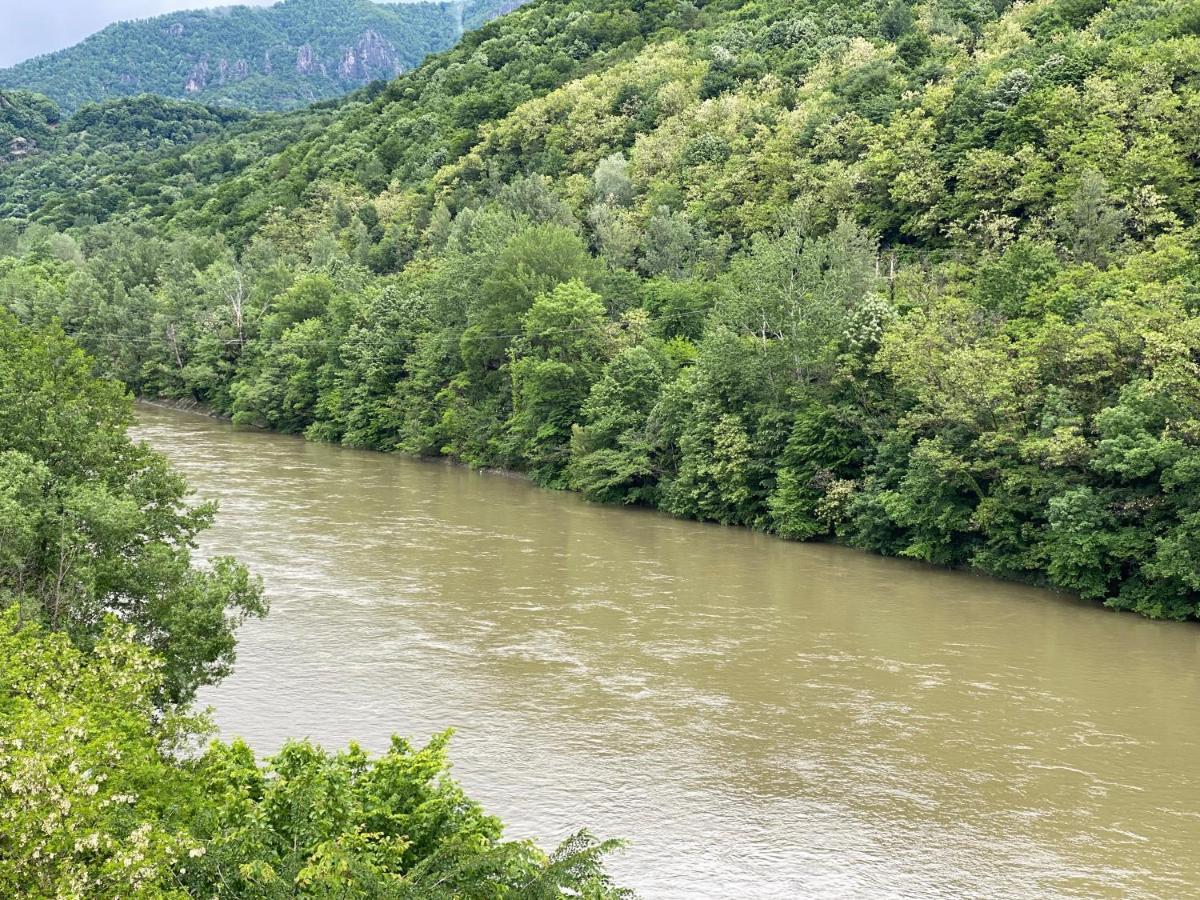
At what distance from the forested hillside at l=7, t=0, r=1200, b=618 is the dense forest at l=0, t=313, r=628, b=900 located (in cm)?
2835

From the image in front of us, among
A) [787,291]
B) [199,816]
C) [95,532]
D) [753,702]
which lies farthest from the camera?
[787,291]

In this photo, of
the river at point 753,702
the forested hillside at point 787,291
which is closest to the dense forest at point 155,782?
the river at point 753,702

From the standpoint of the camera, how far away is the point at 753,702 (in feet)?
97.0

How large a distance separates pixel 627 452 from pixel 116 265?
263ft

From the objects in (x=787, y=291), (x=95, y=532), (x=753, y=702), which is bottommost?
(x=753, y=702)

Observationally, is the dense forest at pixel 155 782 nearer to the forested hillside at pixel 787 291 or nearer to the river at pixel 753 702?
the river at pixel 753 702

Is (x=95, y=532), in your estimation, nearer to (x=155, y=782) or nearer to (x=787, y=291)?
(x=155, y=782)

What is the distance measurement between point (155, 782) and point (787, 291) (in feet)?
142

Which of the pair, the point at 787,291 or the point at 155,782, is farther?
the point at 787,291

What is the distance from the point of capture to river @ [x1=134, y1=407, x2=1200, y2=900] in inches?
871

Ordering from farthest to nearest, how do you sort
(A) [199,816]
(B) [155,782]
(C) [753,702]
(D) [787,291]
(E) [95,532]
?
(D) [787,291]
(C) [753,702]
(E) [95,532]
(B) [155,782]
(A) [199,816]

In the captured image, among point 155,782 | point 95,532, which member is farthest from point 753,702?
point 155,782

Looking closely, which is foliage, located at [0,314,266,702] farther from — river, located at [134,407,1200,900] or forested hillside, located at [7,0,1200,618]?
forested hillside, located at [7,0,1200,618]

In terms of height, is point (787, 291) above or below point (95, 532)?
above
